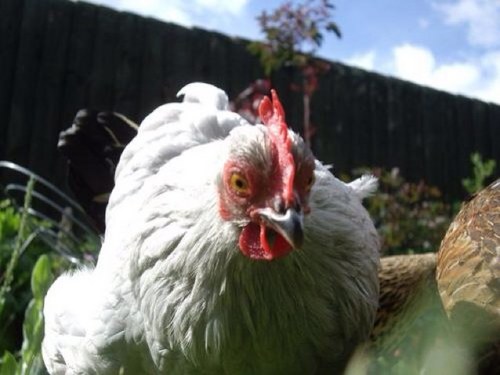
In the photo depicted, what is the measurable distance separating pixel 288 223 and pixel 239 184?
0.78 feet

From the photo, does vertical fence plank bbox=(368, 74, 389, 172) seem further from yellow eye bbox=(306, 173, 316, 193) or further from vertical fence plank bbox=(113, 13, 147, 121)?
yellow eye bbox=(306, 173, 316, 193)

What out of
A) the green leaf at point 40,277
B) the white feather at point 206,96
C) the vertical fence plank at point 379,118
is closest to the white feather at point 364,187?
the white feather at point 206,96

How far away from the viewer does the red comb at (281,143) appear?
1595 mm

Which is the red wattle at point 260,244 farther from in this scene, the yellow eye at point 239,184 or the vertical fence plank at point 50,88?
the vertical fence plank at point 50,88

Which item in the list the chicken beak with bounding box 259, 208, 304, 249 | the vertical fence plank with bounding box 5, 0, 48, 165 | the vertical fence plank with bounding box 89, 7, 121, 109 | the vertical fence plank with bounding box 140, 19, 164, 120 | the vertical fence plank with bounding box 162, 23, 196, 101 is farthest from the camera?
the vertical fence plank with bounding box 162, 23, 196, 101

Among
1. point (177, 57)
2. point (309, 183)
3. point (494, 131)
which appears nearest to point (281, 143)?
point (309, 183)

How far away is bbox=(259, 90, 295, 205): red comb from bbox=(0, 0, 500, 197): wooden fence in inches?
146

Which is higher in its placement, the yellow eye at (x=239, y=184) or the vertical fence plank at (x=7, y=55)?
the vertical fence plank at (x=7, y=55)

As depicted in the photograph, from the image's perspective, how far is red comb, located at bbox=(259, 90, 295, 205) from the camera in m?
1.59

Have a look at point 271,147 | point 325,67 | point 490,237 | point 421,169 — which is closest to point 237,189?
point 271,147

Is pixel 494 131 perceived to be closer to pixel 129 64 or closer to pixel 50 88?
pixel 129 64

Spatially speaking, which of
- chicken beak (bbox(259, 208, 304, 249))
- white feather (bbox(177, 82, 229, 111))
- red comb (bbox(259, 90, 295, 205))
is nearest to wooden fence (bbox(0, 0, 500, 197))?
white feather (bbox(177, 82, 229, 111))

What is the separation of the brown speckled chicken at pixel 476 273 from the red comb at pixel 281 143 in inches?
18.7

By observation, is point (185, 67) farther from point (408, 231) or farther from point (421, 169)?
point (421, 169)
